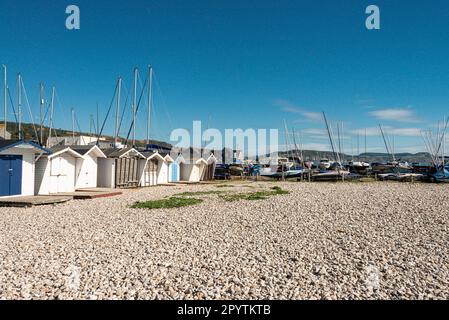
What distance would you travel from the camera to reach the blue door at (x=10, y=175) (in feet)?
56.6

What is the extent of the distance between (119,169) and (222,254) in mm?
20671

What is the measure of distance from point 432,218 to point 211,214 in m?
9.83

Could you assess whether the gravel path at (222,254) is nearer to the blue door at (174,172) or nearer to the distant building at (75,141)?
the blue door at (174,172)

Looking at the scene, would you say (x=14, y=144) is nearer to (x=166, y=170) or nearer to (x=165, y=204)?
(x=165, y=204)

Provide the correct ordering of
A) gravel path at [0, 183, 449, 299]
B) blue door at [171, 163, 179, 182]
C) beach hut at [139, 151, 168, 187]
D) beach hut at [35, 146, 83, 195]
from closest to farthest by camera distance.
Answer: gravel path at [0, 183, 449, 299], beach hut at [35, 146, 83, 195], beach hut at [139, 151, 168, 187], blue door at [171, 163, 179, 182]

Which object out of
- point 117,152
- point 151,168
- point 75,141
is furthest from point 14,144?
point 75,141

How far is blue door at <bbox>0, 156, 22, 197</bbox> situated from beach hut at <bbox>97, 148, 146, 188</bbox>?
827cm

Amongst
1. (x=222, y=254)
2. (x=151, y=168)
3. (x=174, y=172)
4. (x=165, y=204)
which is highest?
(x=151, y=168)

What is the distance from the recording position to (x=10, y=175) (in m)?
17.7

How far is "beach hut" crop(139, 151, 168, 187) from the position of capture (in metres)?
30.3

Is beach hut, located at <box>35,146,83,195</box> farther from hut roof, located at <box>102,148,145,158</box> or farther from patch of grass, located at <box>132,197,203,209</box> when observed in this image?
patch of grass, located at <box>132,197,203,209</box>

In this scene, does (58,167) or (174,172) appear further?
(174,172)

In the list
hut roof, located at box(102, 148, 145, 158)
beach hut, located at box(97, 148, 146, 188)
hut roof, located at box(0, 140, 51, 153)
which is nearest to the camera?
hut roof, located at box(0, 140, 51, 153)

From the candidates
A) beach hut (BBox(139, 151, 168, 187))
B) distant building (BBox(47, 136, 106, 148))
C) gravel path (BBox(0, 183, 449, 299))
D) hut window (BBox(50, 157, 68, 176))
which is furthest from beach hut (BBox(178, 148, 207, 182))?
gravel path (BBox(0, 183, 449, 299))
